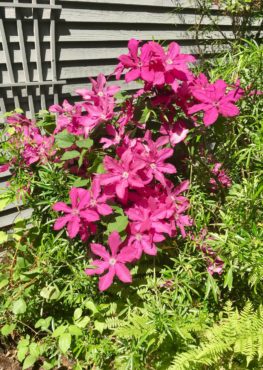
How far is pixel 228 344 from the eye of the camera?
1.85 metres

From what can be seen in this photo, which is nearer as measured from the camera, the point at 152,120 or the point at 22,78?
the point at 152,120

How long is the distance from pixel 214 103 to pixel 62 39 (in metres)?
1.82

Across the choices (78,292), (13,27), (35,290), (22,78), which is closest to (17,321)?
(35,290)

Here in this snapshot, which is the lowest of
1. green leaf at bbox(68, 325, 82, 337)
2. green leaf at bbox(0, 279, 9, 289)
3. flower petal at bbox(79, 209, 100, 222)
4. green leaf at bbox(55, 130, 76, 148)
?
green leaf at bbox(68, 325, 82, 337)

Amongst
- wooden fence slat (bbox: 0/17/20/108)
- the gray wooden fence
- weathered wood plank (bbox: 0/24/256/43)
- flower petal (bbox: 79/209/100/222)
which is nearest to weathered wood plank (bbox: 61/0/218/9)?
the gray wooden fence

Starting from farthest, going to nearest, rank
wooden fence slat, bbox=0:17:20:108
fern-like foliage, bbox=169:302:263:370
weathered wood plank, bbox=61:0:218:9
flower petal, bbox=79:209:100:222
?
weathered wood plank, bbox=61:0:218:9
wooden fence slat, bbox=0:17:20:108
flower petal, bbox=79:209:100:222
fern-like foliage, bbox=169:302:263:370

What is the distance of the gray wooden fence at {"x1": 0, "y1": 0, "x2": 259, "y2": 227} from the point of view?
118 inches

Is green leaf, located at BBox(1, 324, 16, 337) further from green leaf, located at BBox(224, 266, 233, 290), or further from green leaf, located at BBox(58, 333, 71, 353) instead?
green leaf, located at BBox(224, 266, 233, 290)

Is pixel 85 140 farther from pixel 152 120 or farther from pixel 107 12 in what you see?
pixel 107 12

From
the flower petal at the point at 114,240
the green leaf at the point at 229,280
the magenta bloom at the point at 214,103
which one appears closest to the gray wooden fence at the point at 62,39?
the magenta bloom at the point at 214,103

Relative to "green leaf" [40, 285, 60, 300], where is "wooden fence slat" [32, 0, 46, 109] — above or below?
above

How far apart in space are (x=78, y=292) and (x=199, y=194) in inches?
35.3

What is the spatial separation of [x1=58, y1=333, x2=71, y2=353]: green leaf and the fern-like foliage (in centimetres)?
55

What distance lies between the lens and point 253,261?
6.14 ft
